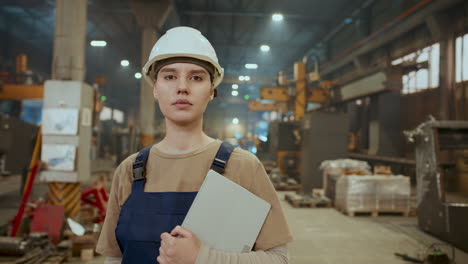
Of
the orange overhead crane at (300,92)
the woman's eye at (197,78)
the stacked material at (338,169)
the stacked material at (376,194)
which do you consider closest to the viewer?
the woman's eye at (197,78)

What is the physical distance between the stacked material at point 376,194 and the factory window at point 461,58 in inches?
179

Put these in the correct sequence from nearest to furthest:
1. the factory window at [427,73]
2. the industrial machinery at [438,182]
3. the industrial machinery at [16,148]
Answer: the industrial machinery at [438,182] < the factory window at [427,73] < the industrial machinery at [16,148]

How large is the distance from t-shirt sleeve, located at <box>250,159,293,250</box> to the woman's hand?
0.27m

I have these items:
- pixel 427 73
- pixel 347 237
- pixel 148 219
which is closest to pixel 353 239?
pixel 347 237

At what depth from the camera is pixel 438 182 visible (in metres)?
5.52

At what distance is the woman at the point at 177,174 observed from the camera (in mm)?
1305

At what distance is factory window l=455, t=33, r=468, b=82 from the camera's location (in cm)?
962

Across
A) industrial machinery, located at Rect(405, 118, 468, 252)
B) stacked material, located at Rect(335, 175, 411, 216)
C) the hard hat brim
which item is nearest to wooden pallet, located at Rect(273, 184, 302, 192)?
stacked material, located at Rect(335, 175, 411, 216)

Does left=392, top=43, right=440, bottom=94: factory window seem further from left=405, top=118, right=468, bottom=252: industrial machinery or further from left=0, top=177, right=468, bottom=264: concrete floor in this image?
left=0, top=177, right=468, bottom=264: concrete floor

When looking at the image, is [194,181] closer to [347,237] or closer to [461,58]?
[347,237]

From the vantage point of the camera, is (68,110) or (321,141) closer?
(68,110)

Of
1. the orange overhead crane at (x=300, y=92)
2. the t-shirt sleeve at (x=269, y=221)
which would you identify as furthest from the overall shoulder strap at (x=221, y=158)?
the orange overhead crane at (x=300, y=92)

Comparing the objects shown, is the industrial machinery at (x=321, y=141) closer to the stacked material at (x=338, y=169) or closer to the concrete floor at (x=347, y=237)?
the stacked material at (x=338, y=169)

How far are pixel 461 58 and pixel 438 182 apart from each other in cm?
609
